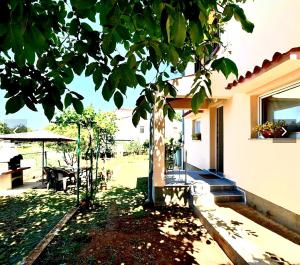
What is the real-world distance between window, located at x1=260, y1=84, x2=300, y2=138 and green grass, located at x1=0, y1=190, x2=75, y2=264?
6499 millimetres

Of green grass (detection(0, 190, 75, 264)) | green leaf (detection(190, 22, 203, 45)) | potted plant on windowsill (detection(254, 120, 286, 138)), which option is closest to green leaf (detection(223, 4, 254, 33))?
green leaf (detection(190, 22, 203, 45))

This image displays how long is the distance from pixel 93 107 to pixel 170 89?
4195 cm

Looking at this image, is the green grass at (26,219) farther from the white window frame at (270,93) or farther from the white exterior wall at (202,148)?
the white window frame at (270,93)

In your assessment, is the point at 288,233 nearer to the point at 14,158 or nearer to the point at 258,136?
the point at 258,136

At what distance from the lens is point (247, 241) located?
5.57 metres

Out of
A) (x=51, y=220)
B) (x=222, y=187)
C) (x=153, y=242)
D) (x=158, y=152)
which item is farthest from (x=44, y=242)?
(x=222, y=187)

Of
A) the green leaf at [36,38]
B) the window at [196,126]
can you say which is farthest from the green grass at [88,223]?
the window at [196,126]

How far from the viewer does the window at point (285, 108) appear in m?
6.89

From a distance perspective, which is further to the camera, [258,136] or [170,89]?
[258,136]

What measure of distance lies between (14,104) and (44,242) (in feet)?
16.8

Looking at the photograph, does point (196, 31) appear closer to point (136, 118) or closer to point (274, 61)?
point (136, 118)

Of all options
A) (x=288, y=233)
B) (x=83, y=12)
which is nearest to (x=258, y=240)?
(x=288, y=233)

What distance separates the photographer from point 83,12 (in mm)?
2324

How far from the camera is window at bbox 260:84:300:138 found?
22.6 ft
